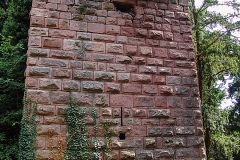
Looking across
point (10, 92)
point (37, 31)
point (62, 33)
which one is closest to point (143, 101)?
point (62, 33)

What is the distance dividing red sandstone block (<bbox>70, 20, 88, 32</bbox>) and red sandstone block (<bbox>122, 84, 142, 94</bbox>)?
1.06 m

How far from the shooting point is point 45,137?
11.5ft

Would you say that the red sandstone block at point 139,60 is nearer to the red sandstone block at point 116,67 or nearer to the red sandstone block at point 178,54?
the red sandstone block at point 116,67

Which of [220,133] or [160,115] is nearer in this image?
[160,115]

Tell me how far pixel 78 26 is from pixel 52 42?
0.47 meters

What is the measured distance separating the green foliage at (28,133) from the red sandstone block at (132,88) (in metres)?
1.31

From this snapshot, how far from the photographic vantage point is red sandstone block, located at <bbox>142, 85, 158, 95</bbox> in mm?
4145

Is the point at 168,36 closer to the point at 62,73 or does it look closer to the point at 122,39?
the point at 122,39

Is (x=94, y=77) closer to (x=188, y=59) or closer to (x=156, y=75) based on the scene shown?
(x=156, y=75)

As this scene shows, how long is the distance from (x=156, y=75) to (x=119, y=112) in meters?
0.88

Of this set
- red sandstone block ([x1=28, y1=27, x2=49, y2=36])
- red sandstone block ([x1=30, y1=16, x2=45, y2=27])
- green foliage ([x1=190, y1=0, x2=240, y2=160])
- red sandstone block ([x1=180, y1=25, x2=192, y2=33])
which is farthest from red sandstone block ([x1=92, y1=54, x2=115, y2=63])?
green foliage ([x1=190, y1=0, x2=240, y2=160])

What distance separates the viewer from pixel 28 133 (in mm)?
3443

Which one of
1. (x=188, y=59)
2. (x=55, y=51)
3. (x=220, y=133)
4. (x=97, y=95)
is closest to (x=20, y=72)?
(x=55, y=51)

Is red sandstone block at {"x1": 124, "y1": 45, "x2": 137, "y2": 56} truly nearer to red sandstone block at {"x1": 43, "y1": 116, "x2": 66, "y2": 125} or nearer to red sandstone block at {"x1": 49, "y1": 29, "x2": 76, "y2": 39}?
red sandstone block at {"x1": 49, "y1": 29, "x2": 76, "y2": 39}
